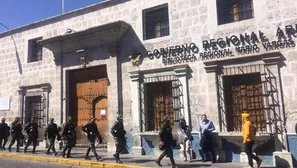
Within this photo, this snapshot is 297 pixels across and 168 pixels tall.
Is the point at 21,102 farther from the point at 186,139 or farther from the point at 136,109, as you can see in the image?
the point at 186,139

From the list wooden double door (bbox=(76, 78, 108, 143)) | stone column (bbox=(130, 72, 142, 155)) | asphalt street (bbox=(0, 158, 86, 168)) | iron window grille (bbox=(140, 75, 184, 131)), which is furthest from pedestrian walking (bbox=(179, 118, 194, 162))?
asphalt street (bbox=(0, 158, 86, 168))

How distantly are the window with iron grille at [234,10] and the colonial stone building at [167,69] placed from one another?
0.03m

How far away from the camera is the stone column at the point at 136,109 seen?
10.4 meters

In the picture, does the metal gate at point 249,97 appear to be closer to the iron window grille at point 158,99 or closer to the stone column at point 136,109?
the iron window grille at point 158,99

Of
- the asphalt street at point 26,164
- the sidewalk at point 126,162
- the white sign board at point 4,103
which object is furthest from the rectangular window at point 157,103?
the white sign board at point 4,103

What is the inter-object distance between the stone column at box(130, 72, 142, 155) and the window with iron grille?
373 centimetres

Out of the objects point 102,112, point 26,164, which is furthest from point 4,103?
point 26,164

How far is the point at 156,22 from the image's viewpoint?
35.4 ft

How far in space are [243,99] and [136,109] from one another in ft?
12.8

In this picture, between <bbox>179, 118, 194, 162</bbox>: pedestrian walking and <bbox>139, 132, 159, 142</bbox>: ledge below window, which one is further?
<bbox>139, 132, 159, 142</bbox>: ledge below window

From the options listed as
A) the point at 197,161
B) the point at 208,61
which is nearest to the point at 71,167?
the point at 197,161

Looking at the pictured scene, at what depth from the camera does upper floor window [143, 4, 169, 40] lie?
34.7 feet

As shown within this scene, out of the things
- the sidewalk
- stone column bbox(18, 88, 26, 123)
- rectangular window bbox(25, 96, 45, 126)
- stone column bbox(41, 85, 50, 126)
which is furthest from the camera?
stone column bbox(18, 88, 26, 123)

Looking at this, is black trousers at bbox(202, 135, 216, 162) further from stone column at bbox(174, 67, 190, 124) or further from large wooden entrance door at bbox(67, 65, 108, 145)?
large wooden entrance door at bbox(67, 65, 108, 145)
